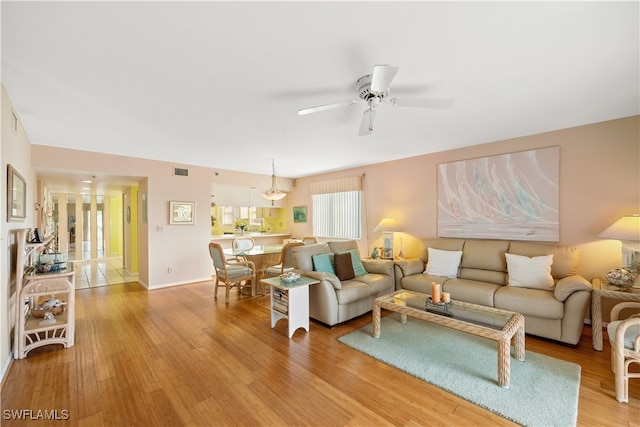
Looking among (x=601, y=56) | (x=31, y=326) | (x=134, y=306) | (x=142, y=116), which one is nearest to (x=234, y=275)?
(x=134, y=306)

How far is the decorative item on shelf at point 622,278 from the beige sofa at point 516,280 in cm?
24

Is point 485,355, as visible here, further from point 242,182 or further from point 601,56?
point 242,182

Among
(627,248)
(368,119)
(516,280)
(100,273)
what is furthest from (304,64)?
(100,273)

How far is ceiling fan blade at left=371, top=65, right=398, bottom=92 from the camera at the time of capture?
1659 mm

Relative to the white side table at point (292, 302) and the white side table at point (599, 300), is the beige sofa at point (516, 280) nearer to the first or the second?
the white side table at point (599, 300)

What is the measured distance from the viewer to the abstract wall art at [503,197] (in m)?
3.58

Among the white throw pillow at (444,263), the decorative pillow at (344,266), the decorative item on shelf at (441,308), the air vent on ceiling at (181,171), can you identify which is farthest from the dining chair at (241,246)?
the decorative item on shelf at (441,308)

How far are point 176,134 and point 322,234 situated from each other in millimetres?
4091

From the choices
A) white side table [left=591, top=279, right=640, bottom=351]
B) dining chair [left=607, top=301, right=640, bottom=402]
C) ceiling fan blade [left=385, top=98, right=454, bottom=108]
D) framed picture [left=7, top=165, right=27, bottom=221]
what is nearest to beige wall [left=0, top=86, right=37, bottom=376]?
framed picture [left=7, top=165, right=27, bottom=221]

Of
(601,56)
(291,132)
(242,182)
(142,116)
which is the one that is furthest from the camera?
(242,182)

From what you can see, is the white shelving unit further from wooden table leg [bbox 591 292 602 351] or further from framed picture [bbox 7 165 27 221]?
wooden table leg [bbox 591 292 602 351]

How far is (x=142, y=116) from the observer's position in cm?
299

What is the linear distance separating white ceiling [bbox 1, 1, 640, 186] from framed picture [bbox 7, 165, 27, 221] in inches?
28.2

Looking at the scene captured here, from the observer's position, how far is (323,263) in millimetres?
3764
